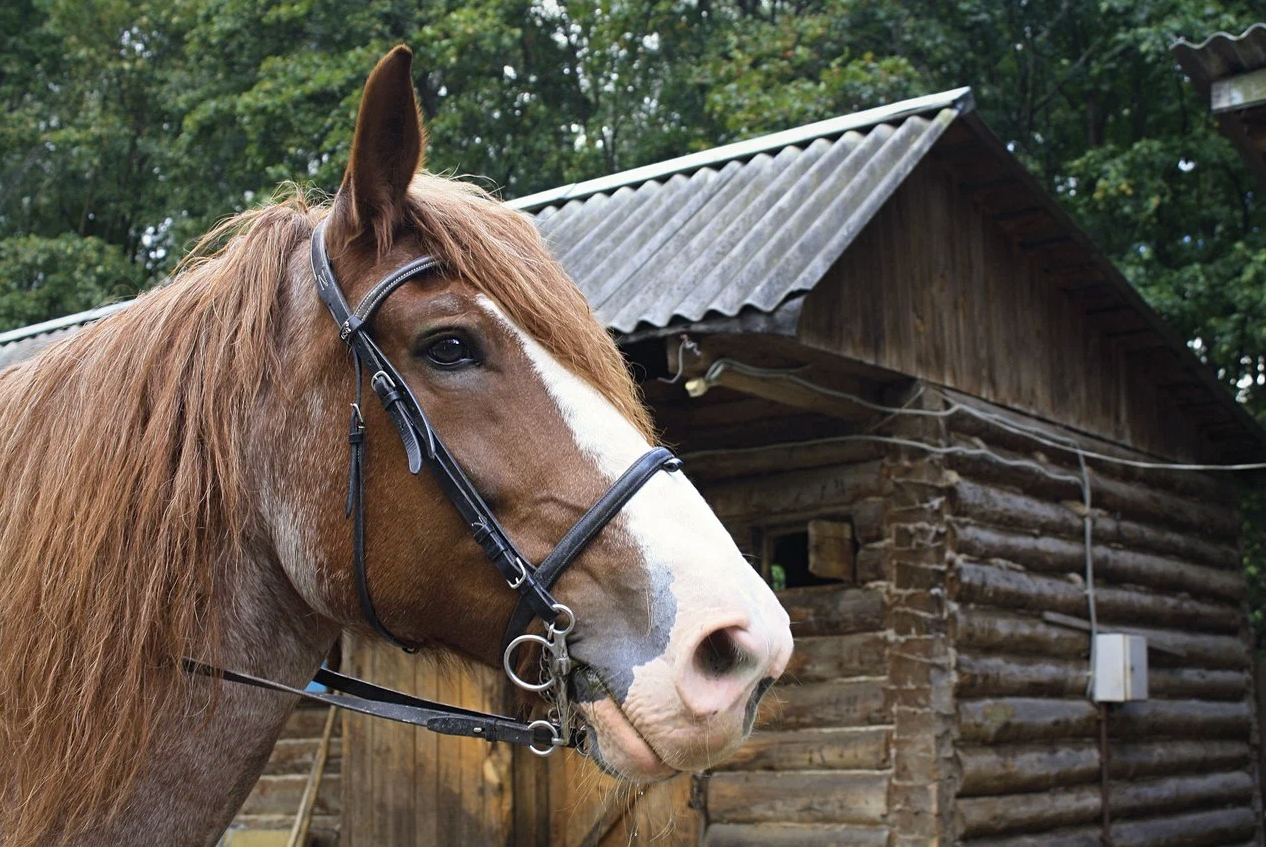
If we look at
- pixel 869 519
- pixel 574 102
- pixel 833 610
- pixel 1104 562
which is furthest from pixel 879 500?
pixel 574 102

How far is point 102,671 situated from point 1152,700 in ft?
25.2

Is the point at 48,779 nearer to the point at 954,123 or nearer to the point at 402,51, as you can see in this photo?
the point at 402,51

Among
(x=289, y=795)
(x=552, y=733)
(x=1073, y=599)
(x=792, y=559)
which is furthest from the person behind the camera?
(x=792, y=559)

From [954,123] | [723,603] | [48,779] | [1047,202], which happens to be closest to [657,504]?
[723,603]

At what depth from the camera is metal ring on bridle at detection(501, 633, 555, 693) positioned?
1.70 meters

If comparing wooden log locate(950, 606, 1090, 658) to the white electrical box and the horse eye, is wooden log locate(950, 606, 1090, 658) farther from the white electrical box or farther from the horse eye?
the horse eye

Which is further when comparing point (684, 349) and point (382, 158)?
point (684, 349)

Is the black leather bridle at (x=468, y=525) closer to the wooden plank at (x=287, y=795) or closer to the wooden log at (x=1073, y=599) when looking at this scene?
the wooden log at (x=1073, y=599)

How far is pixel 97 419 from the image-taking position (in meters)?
1.91

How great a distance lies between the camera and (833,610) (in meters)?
6.20

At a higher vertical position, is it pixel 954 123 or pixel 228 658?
pixel 954 123

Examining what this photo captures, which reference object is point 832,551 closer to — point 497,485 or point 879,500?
point 879,500

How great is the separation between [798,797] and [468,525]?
15.5 ft

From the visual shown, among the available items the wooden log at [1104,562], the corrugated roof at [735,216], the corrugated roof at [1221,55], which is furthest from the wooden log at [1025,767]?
the corrugated roof at [1221,55]
